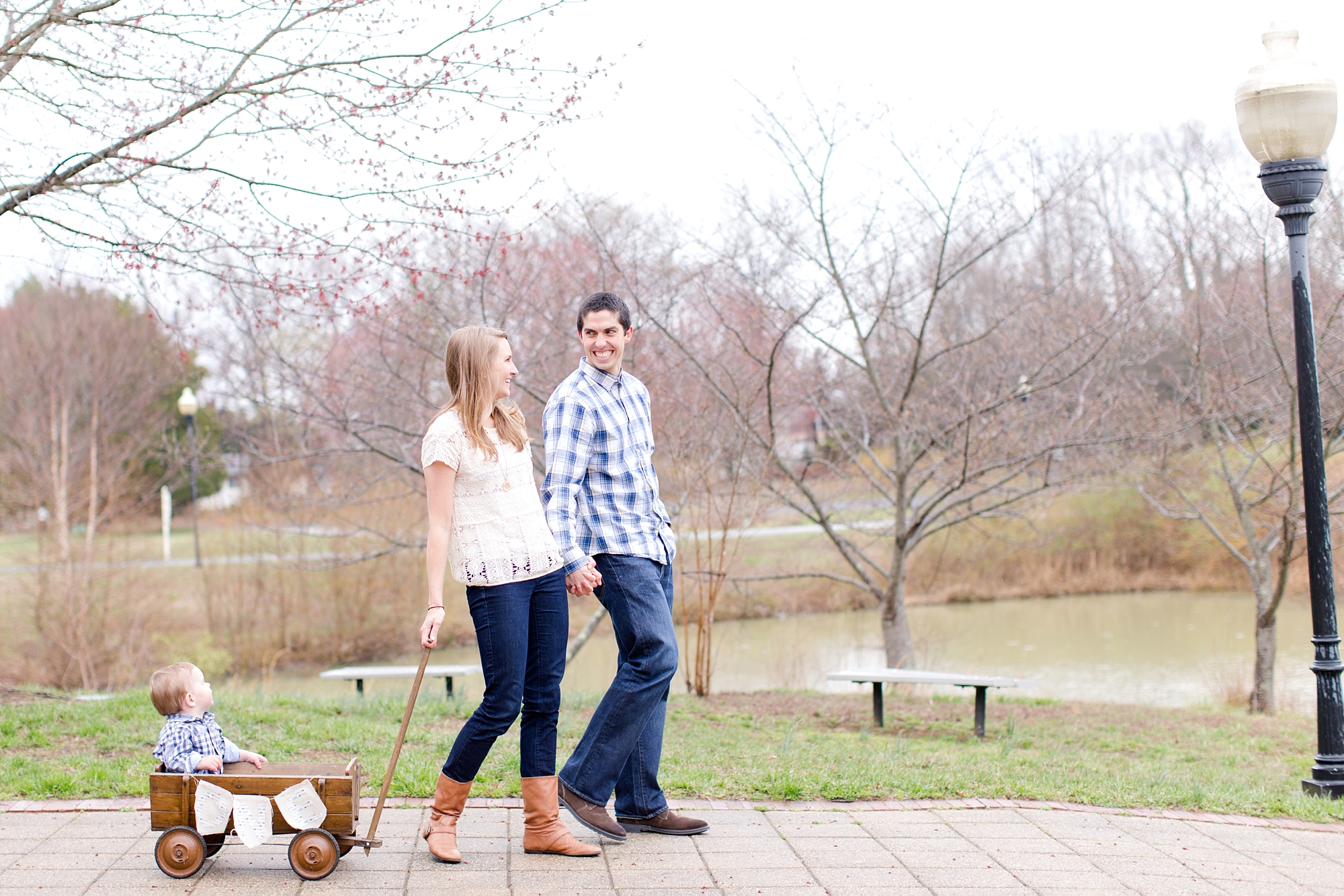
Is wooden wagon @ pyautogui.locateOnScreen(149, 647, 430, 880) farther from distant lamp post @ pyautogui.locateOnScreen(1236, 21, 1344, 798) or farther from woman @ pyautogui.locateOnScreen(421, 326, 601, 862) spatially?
distant lamp post @ pyautogui.locateOnScreen(1236, 21, 1344, 798)

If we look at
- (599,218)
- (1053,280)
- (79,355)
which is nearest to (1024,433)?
(1053,280)

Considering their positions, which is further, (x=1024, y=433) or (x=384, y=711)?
(x=1024, y=433)

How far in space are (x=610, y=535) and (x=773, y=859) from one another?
3.82ft

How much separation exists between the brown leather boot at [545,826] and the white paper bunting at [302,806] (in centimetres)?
64

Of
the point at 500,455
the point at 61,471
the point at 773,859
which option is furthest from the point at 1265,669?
the point at 61,471

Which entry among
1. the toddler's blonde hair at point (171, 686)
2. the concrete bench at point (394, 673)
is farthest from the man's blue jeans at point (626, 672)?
the concrete bench at point (394, 673)

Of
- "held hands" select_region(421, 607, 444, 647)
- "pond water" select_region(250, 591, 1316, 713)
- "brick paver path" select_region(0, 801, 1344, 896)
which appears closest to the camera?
"held hands" select_region(421, 607, 444, 647)

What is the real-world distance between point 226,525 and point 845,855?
50.2ft

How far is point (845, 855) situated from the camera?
3729 mm

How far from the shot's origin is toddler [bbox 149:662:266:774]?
340 cm

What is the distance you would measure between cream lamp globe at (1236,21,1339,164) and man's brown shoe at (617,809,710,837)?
13.7 ft

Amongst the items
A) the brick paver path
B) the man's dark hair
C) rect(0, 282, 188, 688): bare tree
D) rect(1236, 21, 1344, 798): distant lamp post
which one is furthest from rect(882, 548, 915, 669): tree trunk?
rect(0, 282, 188, 688): bare tree

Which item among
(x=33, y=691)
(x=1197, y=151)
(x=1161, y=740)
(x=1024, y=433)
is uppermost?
(x=1197, y=151)

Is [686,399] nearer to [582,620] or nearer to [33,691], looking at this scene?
[33,691]
